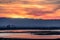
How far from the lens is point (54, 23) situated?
1.02 metres

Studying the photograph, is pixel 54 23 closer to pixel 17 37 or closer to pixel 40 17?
pixel 40 17

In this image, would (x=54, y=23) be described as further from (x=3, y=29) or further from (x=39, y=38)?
(x=3, y=29)

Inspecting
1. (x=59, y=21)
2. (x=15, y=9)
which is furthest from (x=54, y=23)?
(x=15, y=9)

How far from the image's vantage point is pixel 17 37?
40.6 inches

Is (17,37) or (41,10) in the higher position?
(41,10)

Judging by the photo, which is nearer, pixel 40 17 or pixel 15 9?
pixel 40 17

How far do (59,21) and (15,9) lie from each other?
29cm

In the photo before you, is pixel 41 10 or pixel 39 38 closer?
pixel 39 38

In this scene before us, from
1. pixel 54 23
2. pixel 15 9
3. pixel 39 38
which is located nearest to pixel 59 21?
pixel 54 23

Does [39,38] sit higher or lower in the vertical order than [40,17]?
lower

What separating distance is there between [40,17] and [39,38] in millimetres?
120

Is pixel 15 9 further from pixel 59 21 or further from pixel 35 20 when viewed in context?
pixel 59 21

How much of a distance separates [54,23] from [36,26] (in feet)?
0.31

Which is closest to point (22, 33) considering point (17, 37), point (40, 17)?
point (17, 37)
